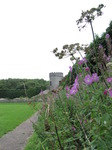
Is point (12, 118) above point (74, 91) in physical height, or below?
below

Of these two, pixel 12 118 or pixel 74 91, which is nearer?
pixel 74 91

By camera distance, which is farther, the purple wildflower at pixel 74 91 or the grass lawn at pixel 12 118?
the grass lawn at pixel 12 118

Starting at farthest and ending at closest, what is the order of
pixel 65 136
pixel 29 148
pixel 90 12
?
pixel 29 148 → pixel 65 136 → pixel 90 12

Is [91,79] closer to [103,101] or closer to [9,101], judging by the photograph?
[103,101]

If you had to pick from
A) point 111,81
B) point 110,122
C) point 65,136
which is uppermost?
point 111,81

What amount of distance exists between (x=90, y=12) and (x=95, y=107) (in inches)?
25.0

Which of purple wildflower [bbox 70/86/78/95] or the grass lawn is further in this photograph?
the grass lawn

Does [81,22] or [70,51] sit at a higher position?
[81,22]

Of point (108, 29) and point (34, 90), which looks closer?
point (108, 29)

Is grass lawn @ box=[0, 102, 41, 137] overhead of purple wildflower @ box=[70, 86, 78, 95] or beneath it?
beneath

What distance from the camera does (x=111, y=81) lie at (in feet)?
4.78

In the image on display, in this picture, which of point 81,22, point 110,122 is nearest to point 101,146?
point 110,122

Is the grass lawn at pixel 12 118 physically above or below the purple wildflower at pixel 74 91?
below

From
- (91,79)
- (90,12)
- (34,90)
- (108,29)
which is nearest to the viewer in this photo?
(90,12)
